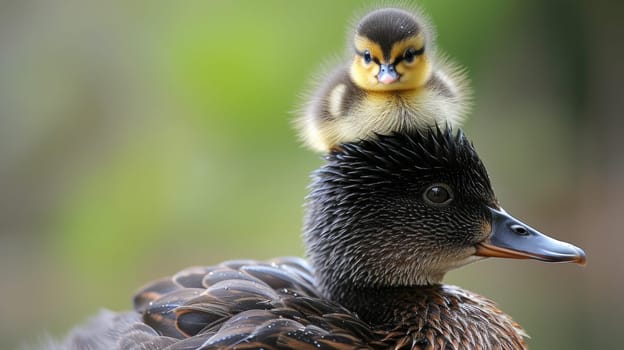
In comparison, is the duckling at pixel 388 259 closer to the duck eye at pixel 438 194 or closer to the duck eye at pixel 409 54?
the duck eye at pixel 438 194

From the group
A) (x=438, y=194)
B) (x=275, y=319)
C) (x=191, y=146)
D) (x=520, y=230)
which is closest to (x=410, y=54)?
(x=438, y=194)

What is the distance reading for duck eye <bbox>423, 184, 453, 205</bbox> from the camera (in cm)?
210

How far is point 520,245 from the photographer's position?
2055 mm

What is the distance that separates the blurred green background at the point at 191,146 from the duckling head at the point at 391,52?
3814mm

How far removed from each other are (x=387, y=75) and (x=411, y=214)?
349 mm

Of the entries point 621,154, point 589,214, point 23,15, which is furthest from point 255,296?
point 621,154

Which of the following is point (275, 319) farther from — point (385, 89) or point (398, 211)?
point (385, 89)

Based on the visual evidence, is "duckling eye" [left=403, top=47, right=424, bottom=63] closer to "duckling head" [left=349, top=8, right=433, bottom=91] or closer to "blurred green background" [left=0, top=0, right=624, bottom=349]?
"duckling head" [left=349, top=8, right=433, bottom=91]

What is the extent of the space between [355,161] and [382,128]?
0.35 ft

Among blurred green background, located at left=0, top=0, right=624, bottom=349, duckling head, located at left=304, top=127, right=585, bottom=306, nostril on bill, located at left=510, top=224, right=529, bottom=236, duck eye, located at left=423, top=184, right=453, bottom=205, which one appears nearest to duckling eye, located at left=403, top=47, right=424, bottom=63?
duckling head, located at left=304, top=127, right=585, bottom=306

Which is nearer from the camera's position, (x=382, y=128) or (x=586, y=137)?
(x=382, y=128)

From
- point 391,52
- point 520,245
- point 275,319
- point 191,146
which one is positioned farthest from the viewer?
point 191,146

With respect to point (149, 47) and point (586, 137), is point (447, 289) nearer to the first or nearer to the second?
point (149, 47)

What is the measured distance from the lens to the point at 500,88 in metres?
7.45
